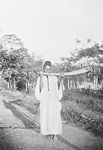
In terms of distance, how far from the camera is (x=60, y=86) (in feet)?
15.6

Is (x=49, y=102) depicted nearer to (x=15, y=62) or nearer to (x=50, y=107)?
(x=50, y=107)

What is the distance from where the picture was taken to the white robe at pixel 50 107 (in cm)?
458

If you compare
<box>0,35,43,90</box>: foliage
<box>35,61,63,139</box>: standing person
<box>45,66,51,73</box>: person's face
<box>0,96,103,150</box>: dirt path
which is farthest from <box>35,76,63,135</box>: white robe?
<box>0,35,43,90</box>: foliage

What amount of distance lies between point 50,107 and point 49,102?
13 cm

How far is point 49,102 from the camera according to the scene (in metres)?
4.68

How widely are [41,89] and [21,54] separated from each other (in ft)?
78.6

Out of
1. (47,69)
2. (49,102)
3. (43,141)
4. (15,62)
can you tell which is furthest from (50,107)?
(15,62)

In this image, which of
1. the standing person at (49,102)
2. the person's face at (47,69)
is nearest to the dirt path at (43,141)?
the standing person at (49,102)

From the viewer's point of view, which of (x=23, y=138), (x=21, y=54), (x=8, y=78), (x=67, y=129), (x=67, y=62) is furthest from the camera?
(x=67, y=62)

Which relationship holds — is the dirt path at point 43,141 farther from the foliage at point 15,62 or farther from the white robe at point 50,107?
the foliage at point 15,62

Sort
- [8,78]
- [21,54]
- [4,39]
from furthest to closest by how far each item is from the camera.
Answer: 1. [8,78]
2. [21,54]
3. [4,39]

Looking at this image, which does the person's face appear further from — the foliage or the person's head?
the foliage

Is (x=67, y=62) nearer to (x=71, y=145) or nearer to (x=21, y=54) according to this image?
(x=21, y=54)

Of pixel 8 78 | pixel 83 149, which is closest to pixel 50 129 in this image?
pixel 83 149
